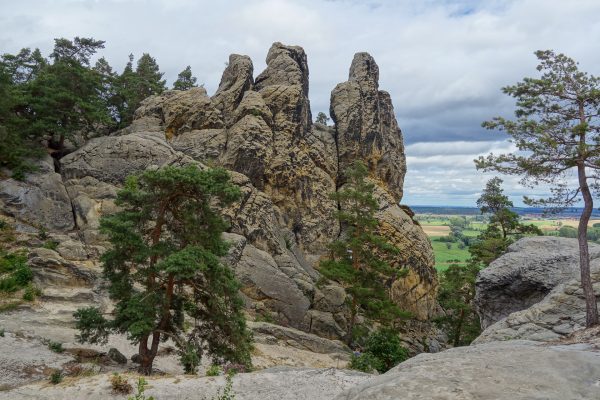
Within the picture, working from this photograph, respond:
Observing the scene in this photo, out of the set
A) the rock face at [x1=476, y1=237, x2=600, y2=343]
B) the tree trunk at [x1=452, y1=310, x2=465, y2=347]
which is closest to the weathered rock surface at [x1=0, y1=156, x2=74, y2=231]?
the rock face at [x1=476, y1=237, x2=600, y2=343]

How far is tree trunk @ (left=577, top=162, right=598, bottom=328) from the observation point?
16.2 metres

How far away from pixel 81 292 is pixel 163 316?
11.7 meters

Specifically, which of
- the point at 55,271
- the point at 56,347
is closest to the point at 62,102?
the point at 55,271

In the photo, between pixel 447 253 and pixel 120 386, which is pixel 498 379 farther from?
pixel 447 253

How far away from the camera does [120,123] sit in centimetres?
Answer: 4619

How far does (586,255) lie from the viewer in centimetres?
1695

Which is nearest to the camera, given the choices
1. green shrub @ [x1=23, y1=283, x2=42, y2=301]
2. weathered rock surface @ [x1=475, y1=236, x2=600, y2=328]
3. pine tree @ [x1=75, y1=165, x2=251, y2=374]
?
pine tree @ [x1=75, y1=165, x2=251, y2=374]

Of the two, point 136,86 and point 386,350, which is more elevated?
point 136,86

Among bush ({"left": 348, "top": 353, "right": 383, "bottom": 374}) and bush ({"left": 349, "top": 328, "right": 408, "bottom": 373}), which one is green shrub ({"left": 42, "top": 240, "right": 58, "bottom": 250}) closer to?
bush ({"left": 348, "top": 353, "right": 383, "bottom": 374})

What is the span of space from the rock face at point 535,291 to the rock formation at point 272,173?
1383cm

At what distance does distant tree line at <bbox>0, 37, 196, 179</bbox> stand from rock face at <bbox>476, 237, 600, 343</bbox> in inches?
1400

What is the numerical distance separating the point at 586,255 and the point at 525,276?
4.58 m

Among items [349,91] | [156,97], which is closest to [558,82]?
[349,91]

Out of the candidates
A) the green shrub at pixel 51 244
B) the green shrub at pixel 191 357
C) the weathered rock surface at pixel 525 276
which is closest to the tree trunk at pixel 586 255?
the weathered rock surface at pixel 525 276
